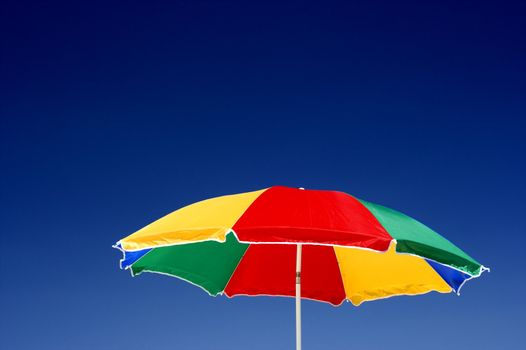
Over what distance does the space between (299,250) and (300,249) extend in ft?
0.04

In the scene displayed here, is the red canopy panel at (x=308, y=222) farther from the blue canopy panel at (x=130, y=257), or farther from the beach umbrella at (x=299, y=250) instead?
the blue canopy panel at (x=130, y=257)

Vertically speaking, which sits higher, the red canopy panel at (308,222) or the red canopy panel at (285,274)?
the red canopy panel at (285,274)

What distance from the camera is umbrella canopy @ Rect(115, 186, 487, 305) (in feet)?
12.6

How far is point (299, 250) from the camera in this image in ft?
16.7

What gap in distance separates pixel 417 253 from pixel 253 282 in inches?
81.9

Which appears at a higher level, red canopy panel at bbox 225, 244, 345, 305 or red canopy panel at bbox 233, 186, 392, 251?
red canopy panel at bbox 225, 244, 345, 305

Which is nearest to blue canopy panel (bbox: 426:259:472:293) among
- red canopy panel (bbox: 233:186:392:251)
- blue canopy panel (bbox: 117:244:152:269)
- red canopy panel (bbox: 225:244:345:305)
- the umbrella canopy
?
the umbrella canopy

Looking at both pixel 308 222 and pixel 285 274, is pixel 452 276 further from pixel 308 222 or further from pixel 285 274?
pixel 308 222

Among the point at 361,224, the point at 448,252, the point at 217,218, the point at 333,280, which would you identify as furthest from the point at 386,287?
the point at 217,218

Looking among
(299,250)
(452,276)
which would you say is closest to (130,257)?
(299,250)

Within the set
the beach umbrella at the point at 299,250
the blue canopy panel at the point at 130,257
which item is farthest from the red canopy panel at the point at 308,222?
the blue canopy panel at the point at 130,257

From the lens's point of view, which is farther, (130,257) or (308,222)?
(130,257)

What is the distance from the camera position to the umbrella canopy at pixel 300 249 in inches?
151

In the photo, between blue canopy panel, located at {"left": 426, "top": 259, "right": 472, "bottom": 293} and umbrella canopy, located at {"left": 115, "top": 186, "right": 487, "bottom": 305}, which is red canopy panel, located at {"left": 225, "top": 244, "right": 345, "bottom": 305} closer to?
umbrella canopy, located at {"left": 115, "top": 186, "right": 487, "bottom": 305}
